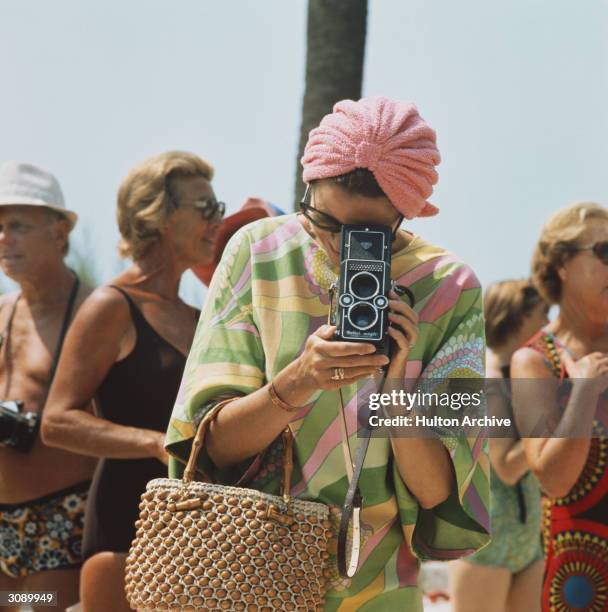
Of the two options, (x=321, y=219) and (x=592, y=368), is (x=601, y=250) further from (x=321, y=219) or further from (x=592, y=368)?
(x=321, y=219)

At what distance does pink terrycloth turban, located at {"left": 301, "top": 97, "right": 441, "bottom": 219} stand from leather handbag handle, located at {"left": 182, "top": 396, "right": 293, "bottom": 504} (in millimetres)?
548

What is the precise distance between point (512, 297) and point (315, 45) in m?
2.24

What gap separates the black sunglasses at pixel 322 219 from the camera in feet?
8.37

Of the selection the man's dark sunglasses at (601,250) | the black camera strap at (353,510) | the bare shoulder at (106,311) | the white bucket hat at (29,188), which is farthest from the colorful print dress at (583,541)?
the white bucket hat at (29,188)

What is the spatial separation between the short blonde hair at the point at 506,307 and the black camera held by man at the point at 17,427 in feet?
8.25

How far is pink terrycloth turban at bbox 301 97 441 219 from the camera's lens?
2.54 metres

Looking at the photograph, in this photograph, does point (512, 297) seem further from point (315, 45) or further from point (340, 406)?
point (340, 406)

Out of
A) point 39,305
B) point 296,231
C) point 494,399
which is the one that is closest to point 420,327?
Answer: point 296,231

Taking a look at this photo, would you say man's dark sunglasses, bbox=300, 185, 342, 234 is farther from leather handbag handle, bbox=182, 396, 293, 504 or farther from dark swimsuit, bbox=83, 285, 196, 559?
dark swimsuit, bbox=83, 285, 196, 559

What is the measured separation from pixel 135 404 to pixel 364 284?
188cm

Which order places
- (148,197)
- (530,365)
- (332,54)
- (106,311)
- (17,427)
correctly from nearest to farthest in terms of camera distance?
(106,311)
(530,365)
(148,197)
(17,427)
(332,54)

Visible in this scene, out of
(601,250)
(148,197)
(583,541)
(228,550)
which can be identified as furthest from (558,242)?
(228,550)

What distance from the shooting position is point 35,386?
4.85 m

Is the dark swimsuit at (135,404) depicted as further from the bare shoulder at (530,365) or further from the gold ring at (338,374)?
the gold ring at (338,374)
